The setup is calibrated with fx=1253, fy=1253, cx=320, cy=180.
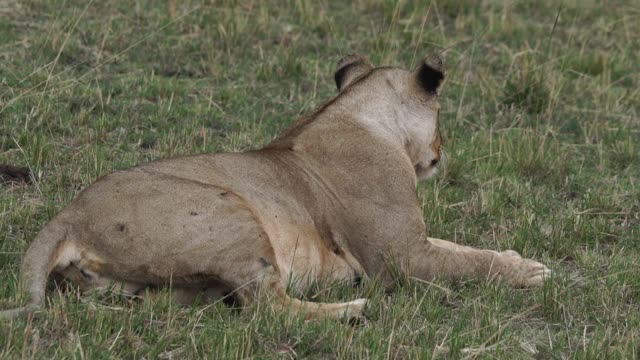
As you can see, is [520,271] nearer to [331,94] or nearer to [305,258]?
[305,258]

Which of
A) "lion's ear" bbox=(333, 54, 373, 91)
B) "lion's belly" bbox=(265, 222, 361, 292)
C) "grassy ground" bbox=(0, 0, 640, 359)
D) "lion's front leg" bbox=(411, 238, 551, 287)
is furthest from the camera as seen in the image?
"lion's ear" bbox=(333, 54, 373, 91)

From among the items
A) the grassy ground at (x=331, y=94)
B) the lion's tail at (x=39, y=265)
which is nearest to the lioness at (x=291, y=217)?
the lion's tail at (x=39, y=265)

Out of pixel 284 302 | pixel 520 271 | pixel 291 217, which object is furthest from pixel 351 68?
pixel 284 302

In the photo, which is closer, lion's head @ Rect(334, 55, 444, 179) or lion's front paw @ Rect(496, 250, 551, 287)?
lion's front paw @ Rect(496, 250, 551, 287)

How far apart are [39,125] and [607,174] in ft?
12.2

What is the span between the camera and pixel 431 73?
6523 mm

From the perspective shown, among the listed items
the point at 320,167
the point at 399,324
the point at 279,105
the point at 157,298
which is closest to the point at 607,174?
the point at 279,105

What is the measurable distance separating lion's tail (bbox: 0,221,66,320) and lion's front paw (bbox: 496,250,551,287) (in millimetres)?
2149

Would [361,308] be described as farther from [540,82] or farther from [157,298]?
[540,82]

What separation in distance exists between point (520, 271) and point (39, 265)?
235cm

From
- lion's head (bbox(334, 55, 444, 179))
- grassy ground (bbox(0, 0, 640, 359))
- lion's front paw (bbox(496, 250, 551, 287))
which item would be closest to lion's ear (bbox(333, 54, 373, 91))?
lion's head (bbox(334, 55, 444, 179))

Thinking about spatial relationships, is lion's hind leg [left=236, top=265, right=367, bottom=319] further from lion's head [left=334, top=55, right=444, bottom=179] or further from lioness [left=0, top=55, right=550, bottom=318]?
lion's head [left=334, top=55, right=444, bottom=179]

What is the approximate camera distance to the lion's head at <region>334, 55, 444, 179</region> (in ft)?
21.2

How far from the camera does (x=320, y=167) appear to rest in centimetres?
609
